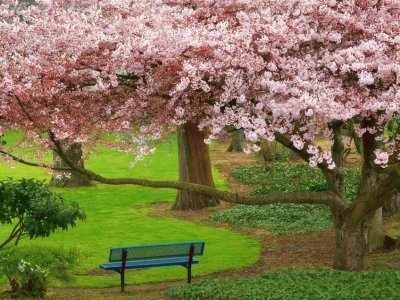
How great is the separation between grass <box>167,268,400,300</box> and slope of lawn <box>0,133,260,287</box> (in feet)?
11.3

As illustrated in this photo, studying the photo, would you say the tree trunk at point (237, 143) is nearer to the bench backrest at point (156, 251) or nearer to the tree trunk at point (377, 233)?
the tree trunk at point (377, 233)

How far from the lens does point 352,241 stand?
14109mm

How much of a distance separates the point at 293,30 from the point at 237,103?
5.03ft

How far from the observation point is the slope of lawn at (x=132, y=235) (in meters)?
16.5

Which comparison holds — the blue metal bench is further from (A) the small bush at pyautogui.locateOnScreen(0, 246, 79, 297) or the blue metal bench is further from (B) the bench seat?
(A) the small bush at pyautogui.locateOnScreen(0, 246, 79, 297)

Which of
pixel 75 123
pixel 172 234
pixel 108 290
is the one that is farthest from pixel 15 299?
pixel 172 234

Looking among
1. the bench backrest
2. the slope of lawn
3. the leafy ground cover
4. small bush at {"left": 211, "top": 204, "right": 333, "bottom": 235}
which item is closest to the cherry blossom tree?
the bench backrest

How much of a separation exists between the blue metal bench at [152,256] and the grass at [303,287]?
161 cm

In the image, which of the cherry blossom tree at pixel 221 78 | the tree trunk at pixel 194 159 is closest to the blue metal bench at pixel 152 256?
the cherry blossom tree at pixel 221 78

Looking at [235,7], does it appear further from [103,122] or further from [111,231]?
[111,231]

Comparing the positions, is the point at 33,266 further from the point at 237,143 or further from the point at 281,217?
the point at 237,143

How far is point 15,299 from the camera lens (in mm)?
13086

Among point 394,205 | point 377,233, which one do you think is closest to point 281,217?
point 394,205

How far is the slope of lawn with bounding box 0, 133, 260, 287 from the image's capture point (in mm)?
16547
